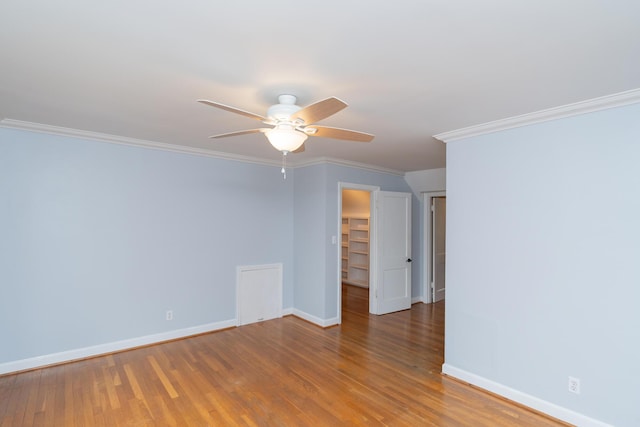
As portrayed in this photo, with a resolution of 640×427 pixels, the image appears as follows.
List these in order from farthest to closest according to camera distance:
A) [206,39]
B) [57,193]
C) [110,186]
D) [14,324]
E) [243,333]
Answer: [243,333], [110,186], [57,193], [14,324], [206,39]

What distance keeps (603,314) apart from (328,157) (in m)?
3.20

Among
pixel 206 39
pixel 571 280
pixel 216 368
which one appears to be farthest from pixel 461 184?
pixel 216 368

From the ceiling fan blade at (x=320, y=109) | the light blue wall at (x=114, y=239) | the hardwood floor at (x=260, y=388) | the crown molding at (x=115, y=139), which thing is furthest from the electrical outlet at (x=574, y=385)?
the crown molding at (x=115, y=139)

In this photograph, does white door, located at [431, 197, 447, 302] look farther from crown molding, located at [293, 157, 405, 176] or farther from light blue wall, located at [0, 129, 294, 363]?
light blue wall, located at [0, 129, 294, 363]

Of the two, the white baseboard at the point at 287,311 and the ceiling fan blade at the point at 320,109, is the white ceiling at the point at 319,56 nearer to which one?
the ceiling fan blade at the point at 320,109

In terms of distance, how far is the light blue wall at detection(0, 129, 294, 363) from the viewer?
307cm

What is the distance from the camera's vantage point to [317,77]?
75.7 inches

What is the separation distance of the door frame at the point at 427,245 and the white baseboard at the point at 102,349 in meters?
3.51

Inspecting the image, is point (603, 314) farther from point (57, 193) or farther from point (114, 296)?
point (57, 193)

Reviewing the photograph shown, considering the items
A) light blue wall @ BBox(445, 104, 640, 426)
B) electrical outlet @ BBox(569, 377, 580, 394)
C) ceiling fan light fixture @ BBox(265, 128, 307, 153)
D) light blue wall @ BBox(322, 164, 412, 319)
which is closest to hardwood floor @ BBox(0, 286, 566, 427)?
electrical outlet @ BBox(569, 377, 580, 394)

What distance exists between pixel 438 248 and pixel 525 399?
355cm

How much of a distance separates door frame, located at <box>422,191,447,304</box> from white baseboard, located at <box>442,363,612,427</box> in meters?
2.79

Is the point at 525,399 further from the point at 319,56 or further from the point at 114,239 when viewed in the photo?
the point at 114,239

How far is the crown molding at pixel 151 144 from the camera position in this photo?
3043 millimetres
